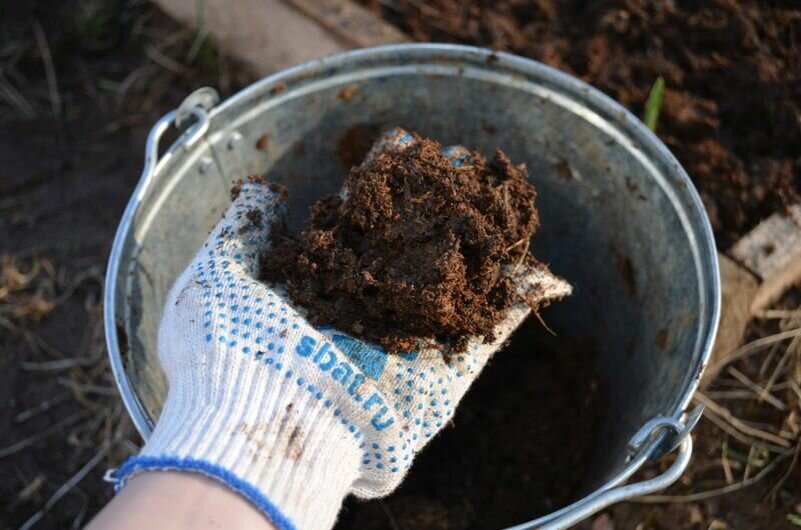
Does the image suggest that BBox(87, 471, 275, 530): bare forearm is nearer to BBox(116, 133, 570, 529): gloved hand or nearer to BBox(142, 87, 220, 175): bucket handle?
BBox(116, 133, 570, 529): gloved hand

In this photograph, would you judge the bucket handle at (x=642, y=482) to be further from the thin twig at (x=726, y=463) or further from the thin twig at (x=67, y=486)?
the thin twig at (x=67, y=486)

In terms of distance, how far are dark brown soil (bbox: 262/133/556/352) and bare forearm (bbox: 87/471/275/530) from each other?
0.32 meters

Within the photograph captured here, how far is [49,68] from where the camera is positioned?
2.33 metres

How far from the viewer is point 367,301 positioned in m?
1.09

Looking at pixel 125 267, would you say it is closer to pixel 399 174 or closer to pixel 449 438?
pixel 399 174

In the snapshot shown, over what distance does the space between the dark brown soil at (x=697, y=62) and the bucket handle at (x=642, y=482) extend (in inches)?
33.0

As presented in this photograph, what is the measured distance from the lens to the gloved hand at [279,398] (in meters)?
0.89

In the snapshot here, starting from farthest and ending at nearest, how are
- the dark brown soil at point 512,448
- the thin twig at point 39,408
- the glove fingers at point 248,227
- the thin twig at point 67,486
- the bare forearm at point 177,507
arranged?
the thin twig at point 39,408 < the thin twig at point 67,486 < the dark brown soil at point 512,448 < the glove fingers at point 248,227 < the bare forearm at point 177,507

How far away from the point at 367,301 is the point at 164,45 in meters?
1.61

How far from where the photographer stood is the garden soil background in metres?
1.58

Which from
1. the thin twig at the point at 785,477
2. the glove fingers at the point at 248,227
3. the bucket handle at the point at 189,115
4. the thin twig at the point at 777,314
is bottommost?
the thin twig at the point at 785,477

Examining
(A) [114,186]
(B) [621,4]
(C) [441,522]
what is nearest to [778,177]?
(B) [621,4]

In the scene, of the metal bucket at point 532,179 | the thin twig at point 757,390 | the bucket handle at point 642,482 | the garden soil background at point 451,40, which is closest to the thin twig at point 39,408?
the garden soil background at point 451,40

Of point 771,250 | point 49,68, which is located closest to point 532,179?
point 771,250
